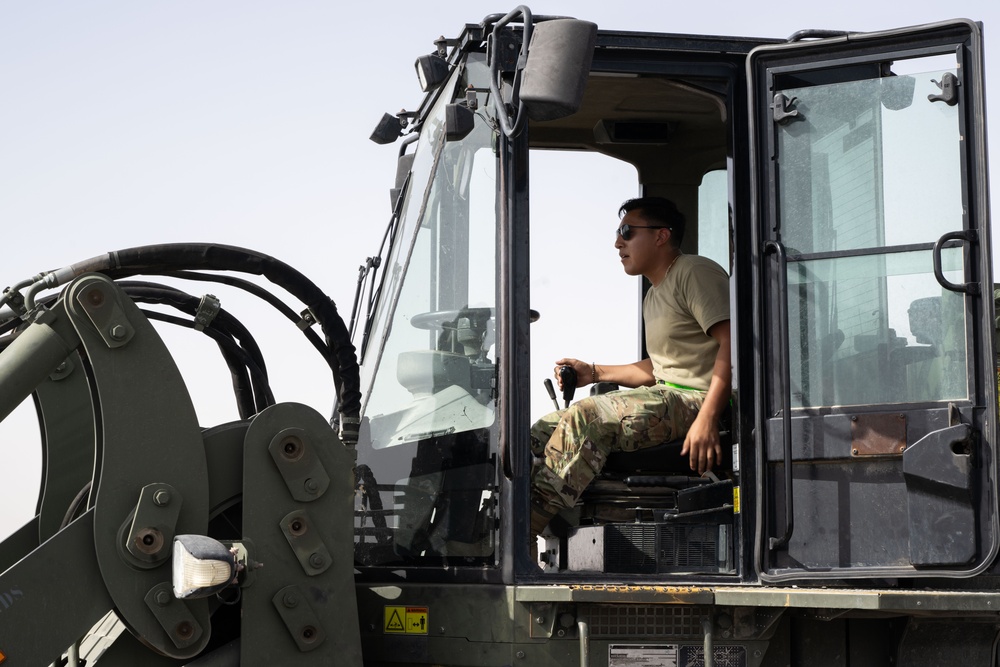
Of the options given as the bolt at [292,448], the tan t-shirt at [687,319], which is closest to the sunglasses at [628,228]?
the tan t-shirt at [687,319]

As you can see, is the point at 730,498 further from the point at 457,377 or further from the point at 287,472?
the point at 287,472

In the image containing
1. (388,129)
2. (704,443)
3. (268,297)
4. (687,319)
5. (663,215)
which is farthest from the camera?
(388,129)

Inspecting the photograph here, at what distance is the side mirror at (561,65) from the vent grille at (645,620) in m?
1.56

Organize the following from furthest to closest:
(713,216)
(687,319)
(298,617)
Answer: (713,216), (687,319), (298,617)

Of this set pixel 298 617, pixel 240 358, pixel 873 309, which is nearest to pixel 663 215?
pixel 873 309

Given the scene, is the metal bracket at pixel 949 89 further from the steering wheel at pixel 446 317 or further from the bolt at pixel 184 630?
the bolt at pixel 184 630

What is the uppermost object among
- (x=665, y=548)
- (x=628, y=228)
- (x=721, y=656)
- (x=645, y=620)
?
(x=628, y=228)

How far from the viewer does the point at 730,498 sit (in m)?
4.17

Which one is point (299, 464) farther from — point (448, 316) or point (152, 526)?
point (448, 316)

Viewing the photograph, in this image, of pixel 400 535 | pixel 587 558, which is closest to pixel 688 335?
pixel 587 558

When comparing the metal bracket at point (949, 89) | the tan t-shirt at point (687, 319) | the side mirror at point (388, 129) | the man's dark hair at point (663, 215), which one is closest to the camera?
the metal bracket at point (949, 89)

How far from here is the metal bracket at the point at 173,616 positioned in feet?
11.1

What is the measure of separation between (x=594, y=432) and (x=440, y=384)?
0.57 meters

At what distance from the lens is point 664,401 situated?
4352mm
